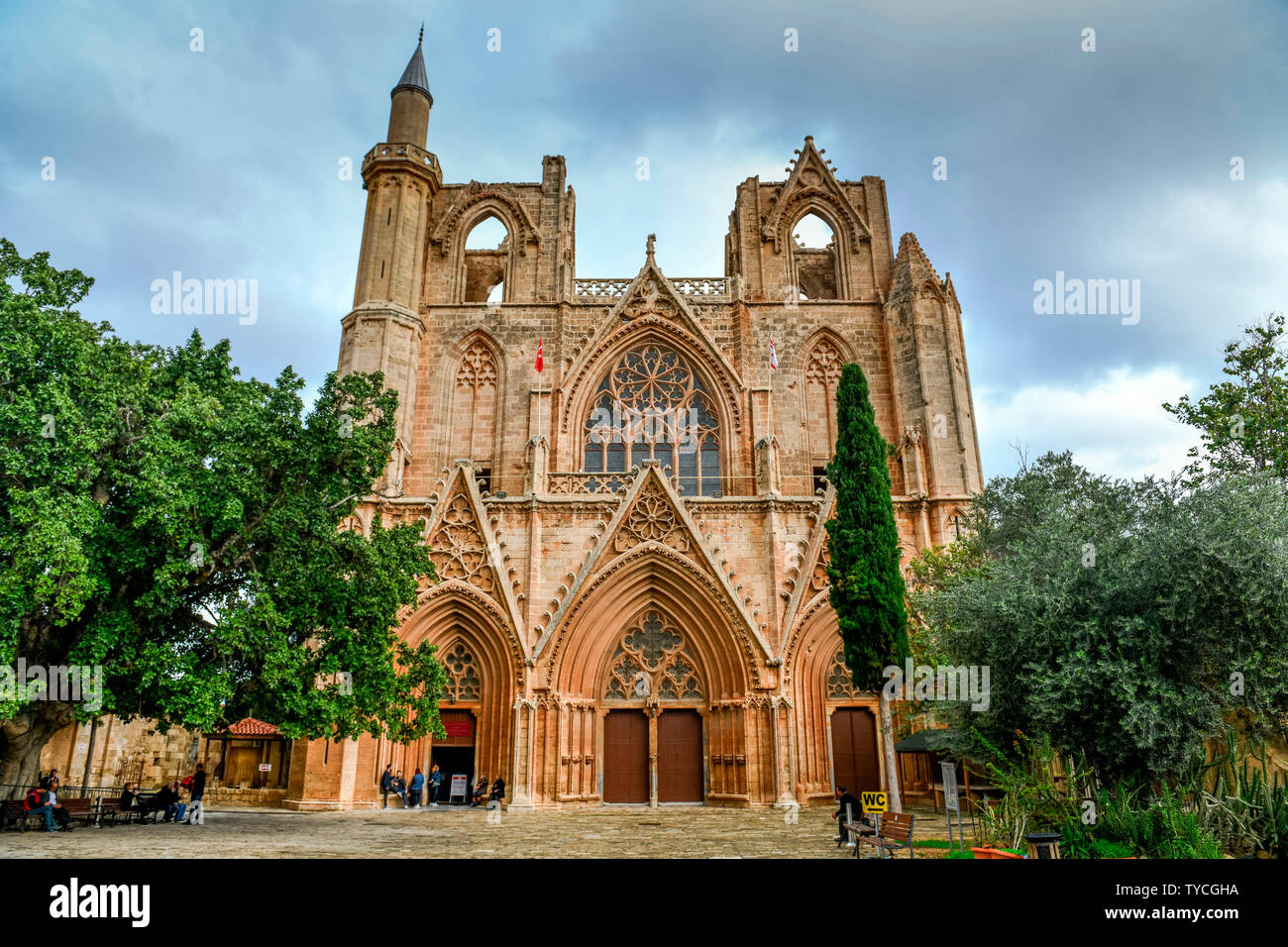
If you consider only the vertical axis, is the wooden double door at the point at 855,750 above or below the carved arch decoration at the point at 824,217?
below

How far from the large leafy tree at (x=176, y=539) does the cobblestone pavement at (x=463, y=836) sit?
1.67 metres

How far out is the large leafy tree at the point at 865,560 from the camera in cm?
1395

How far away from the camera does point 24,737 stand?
39.5 ft

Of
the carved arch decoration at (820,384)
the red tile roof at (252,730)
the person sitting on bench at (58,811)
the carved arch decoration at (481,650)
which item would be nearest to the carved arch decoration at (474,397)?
the carved arch decoration at (481,650)

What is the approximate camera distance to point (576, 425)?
78.0 ft

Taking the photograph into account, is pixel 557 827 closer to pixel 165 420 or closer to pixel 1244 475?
pixel 165 420

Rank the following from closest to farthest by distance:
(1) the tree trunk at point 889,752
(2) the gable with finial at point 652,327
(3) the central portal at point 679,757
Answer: (1) the tree trunk at point 889,752 → (3) the central portal at point 679,757 → (2) the gable with finial at point 652,327

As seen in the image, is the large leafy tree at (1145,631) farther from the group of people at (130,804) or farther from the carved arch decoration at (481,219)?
the carved arch decoration at (481,219)

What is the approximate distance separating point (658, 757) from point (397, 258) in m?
16.0

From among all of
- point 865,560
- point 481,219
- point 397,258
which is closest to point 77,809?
point 865,560

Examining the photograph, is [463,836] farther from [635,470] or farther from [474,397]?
[474,397]

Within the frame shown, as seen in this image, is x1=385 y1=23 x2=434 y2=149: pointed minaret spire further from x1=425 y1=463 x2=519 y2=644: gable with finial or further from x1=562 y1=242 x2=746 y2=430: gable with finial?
x1=425 y1=463 x2=519 y2=644: gable with finial

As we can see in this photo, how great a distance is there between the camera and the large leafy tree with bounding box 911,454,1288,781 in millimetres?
9664

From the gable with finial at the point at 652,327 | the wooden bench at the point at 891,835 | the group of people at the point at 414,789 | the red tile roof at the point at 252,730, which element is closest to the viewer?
the wooden bench at the point at 891,835
